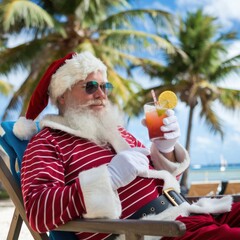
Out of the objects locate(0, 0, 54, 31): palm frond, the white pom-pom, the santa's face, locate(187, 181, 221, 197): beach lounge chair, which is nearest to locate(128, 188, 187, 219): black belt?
the santa's face

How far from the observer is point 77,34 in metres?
18.3

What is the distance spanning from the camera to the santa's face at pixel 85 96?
2.64 metres

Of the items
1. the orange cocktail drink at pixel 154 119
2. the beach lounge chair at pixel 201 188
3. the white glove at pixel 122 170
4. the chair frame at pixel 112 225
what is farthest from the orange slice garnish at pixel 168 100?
the beach lounge chair at pixel 201 188

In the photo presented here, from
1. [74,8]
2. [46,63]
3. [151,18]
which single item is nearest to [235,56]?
[151,18]

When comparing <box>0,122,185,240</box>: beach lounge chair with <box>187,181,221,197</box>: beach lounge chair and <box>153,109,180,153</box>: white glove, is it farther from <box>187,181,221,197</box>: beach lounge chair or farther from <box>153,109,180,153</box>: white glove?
<box>187,181,221,197</box>: beach lounge chair

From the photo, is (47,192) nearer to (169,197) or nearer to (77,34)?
(169,197)

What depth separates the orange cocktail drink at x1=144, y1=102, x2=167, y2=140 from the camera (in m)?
2.33

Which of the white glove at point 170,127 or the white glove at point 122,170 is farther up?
the white glove at point 170,127

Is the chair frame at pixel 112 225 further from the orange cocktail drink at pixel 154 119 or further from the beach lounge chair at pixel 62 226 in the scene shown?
the orange cocktail drink at pixel 154 119

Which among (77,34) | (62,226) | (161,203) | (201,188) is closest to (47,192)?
(62,226)

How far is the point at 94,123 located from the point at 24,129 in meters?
0.37

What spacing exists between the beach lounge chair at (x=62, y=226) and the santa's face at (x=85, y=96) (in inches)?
13.2

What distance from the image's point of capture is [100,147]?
2.50 metres

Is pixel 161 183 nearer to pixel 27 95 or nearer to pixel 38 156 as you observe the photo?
pixel 38 156
